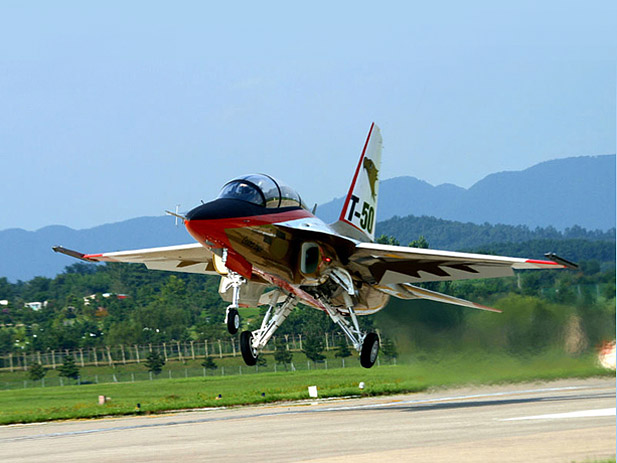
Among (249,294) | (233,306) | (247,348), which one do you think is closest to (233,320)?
(233,306)

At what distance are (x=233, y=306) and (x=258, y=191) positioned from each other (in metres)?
2.74

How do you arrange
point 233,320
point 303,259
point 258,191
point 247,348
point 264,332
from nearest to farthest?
point 233,320 < point 258,191 < point 247,348 < point 303,259 < point 264,332

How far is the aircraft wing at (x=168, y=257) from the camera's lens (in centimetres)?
2473

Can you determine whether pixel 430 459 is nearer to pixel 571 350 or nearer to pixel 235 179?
pixel 235 179

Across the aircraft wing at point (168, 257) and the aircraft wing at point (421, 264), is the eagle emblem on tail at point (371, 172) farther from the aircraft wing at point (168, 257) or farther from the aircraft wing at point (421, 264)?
the aircraft wing at point (168, 257)

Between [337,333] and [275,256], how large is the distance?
47.4 metres

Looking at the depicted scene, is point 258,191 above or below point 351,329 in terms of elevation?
above

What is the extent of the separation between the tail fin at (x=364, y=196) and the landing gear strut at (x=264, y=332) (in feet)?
8.74

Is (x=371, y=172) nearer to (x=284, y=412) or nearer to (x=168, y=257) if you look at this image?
(x=168, y=257)

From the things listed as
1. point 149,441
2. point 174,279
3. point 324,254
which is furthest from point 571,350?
point 174,279

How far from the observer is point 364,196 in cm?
2656

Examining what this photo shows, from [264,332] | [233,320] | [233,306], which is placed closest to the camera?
[233,320]

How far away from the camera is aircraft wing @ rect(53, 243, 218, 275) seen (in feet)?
A: 81.1

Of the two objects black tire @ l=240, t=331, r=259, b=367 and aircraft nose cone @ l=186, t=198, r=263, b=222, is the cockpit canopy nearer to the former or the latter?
aircraft nose cone @ l=186, t=198, r=263, b=222
